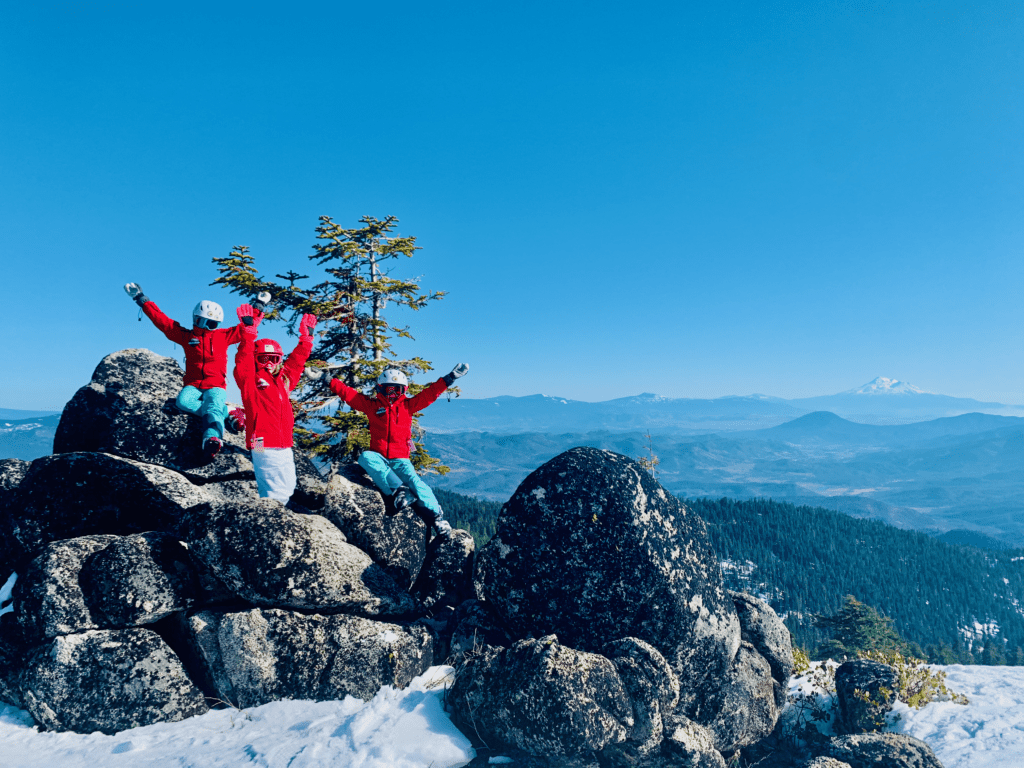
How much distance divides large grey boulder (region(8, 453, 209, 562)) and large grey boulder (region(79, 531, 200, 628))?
4.98ft

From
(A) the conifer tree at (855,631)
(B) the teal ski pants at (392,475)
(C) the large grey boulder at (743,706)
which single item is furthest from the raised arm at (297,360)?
(A) the conifer tree at (855,631)

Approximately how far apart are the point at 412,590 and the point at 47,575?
6891 mm

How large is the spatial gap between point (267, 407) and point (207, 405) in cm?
185

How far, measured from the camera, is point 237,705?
946 cm

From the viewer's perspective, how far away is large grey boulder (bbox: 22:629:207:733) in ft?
29.7

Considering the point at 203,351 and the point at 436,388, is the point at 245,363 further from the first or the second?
the point at 436,388

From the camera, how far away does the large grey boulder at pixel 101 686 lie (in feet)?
29.7

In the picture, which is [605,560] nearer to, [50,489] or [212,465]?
[212,465]

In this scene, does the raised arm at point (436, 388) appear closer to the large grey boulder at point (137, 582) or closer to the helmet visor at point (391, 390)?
the helmet visor at point (391, 390)

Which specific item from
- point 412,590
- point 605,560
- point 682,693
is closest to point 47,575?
point 412,590

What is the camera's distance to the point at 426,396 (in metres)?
12.5

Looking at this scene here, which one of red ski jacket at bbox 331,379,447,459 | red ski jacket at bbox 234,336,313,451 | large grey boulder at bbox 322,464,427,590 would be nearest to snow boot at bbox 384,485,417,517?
large grey boulder at bbox 322,464,427,590

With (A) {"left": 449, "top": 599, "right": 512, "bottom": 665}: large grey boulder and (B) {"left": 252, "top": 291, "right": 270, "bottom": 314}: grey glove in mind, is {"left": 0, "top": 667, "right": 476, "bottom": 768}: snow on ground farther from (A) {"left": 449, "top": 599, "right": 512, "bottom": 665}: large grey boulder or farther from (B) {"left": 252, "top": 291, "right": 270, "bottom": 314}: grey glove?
(B) {"left": 252, "top": 291, "right": 270, "bottom": 314}: grey glove

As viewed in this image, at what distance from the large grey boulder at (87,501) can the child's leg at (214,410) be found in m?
1.67
